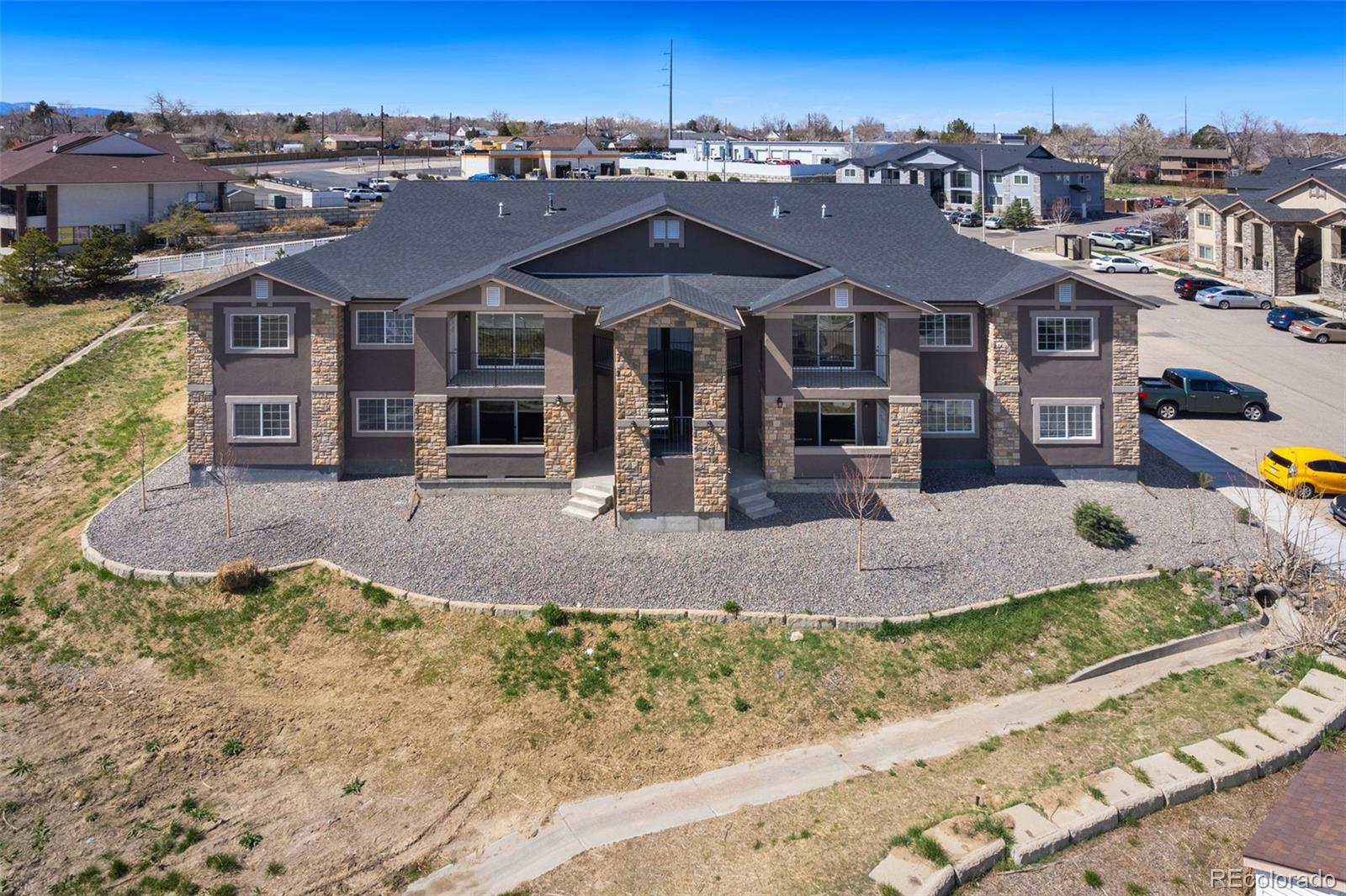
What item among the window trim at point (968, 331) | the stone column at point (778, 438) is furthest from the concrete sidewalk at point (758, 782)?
the window trim at point (968, 331)

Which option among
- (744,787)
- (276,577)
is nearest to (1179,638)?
(744,787)

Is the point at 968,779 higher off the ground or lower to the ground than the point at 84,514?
lower

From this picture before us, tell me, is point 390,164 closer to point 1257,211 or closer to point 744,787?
point 1257,211

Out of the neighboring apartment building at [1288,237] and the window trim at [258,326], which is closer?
the window trim at [258,326]

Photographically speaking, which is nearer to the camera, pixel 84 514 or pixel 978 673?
pixel 978 673

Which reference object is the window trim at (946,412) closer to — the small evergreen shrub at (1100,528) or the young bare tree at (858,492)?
the young bare tree at (858,492)

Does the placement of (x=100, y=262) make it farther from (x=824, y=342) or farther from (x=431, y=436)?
(x=824, y=342)

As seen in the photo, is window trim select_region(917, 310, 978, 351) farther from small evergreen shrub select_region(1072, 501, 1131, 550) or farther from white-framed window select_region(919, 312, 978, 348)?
small evergreen shrub select_region(1072, 501, 1131, 550)
